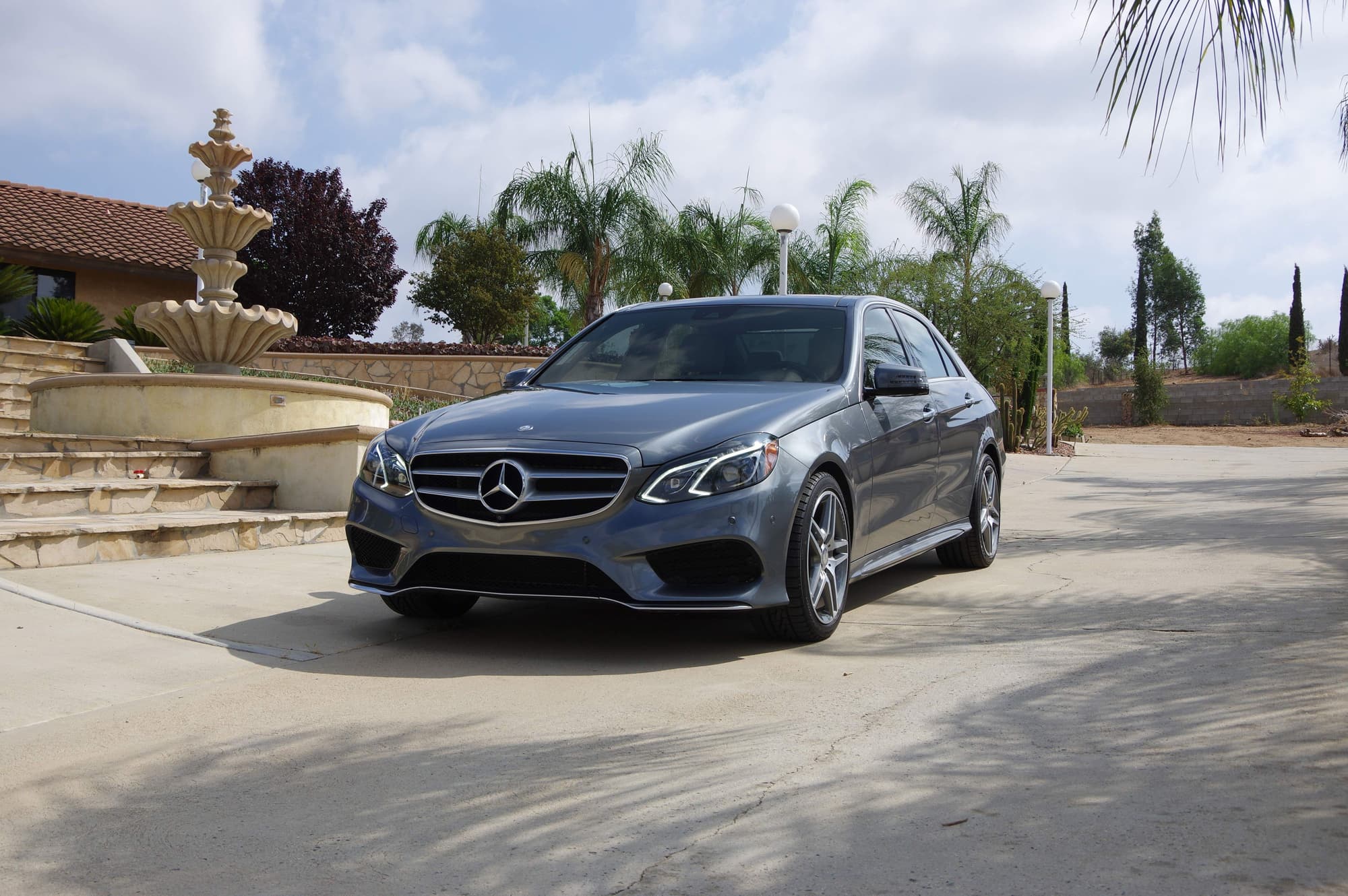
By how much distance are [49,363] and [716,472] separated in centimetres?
1390

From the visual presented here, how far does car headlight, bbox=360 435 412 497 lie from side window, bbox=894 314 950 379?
3093mm

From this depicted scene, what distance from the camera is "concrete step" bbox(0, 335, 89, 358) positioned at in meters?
15.9

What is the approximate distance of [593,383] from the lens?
233 inches

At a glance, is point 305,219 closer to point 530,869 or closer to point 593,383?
point 593,383

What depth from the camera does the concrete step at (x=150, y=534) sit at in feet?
21.1

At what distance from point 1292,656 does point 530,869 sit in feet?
10.7

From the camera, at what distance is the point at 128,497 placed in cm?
848

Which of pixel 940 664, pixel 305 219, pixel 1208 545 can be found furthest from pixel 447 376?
pixel 940 664

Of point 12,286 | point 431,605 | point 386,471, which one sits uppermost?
point 12,286

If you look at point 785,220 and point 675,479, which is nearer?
point 675,479

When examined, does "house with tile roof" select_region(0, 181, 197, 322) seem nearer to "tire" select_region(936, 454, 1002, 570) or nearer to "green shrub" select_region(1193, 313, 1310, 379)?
"tire" select_region(936, 454, 1002, 570)

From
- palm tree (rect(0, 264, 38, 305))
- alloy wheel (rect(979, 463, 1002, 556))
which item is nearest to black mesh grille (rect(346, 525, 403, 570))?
alloy wheel (rect(979, 463, 1002, 556))

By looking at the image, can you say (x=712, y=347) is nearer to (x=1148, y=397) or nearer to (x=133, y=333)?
(x=133, y=333)

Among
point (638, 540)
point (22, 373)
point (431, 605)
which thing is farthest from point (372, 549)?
point (22, 373)
